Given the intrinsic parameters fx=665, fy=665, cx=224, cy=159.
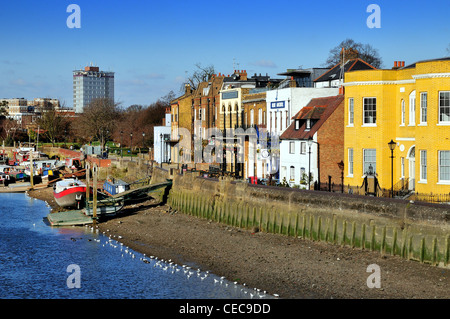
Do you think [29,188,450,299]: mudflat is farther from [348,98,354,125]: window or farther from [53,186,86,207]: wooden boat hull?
[53,186,86,207]: wooden boat hull

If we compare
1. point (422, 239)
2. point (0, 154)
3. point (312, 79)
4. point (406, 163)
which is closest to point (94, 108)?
point (0, 154)

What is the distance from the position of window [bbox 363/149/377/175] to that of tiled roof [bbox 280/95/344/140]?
5964mm

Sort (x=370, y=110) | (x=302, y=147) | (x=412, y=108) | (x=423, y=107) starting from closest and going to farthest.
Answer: (x=423, y=107)
(x=412, y=108)
(x=370, y=110)
(x=302, y=147)

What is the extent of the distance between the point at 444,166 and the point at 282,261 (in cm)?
1034

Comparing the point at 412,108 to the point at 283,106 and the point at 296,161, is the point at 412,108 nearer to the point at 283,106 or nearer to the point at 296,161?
the point at 296,161

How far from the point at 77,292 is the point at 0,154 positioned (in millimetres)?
105082

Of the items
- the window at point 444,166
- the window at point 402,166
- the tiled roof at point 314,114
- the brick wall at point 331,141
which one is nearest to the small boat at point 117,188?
the tiled roof at point 314,114

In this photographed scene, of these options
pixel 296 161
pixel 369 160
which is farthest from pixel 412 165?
pixel 296 161

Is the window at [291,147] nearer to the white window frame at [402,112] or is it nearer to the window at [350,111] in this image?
the window at [350,111]

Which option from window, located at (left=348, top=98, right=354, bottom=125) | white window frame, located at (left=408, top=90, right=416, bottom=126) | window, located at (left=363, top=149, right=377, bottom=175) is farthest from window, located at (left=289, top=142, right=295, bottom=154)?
white window frame, located at (left=408, top=90, right=416, bottom=126)

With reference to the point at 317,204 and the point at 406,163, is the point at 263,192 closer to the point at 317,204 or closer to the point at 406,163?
the point at 317,204

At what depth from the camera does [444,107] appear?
35531 millimetres

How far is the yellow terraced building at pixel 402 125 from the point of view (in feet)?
116
